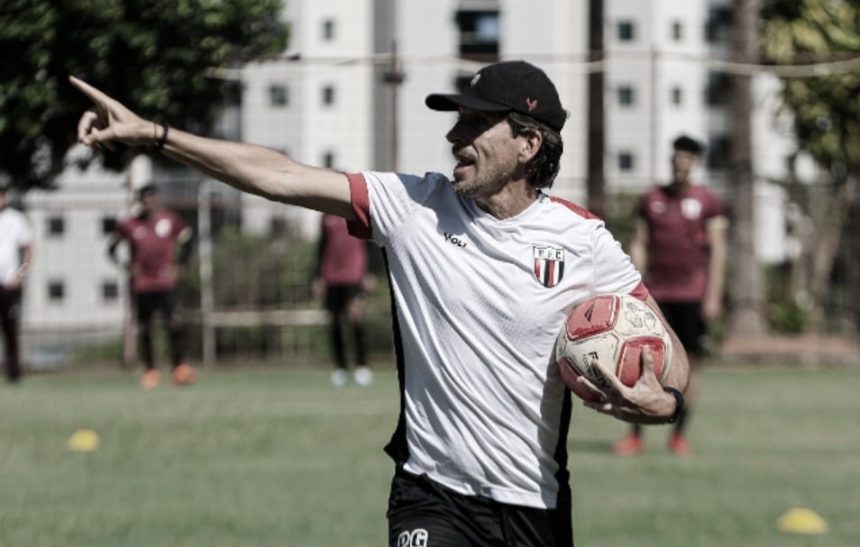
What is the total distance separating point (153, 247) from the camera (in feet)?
66.0

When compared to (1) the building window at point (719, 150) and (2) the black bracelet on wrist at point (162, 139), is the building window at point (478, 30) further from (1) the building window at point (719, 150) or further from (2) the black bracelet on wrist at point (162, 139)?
(2) the black bracelet on wrist at point (162, 139)

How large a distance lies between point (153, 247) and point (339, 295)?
2179 mm

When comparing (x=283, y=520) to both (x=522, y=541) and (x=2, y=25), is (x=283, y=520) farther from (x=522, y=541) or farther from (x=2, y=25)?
(x=522, y=541)

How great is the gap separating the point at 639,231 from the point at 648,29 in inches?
2622

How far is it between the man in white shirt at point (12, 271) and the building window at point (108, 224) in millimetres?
2587

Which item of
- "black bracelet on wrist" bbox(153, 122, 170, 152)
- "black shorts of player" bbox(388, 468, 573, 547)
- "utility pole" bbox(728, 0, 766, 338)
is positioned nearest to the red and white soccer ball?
"black shorts of player" bbox(388, 468, 573, 547)

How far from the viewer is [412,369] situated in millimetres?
5594

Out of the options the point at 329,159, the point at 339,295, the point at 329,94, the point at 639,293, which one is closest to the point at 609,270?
the point at 639,293

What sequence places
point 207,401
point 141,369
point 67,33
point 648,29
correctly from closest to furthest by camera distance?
point 67,33 → point 207,401 → point 141,369 → point 648,29

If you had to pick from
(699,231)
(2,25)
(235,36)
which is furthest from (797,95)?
(2,25)

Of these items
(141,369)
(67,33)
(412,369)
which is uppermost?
(67,33)

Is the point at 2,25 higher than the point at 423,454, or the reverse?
the point at 2,25

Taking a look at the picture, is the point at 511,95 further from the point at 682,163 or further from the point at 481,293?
the point at 682,163

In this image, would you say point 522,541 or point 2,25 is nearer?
point 522,541
